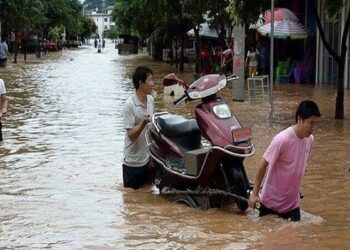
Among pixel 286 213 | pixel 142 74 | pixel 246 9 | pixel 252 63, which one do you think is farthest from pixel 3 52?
pixel 286 213

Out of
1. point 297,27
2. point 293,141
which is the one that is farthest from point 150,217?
point 297,27

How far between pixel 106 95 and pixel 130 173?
1411 centimetres

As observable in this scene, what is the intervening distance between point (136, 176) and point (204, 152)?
54.2 inches

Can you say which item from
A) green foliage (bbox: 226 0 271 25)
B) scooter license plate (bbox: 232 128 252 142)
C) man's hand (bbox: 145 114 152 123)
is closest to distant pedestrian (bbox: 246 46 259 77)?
green foliage (bbox: 226 0 271 25)

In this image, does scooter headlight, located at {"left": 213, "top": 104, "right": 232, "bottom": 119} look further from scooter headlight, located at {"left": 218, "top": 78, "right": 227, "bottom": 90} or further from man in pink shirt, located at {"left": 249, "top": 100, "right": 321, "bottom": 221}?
man in pink shirt, located at {"left": 249, "top": 100, "right": 321, "bottom": 221}

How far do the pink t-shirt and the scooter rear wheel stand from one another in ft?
3.78

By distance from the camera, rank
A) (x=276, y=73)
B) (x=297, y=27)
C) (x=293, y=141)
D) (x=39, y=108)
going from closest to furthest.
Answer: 1. (x=293, y=141)
2. (x=39, y=108)
3. (x=297, y=27)
4. (x=276, y=73)

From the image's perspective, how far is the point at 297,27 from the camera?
27172 mm

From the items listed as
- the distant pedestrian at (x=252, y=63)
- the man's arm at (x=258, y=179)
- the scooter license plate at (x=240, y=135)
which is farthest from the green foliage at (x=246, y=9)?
the distant pedestrian at (x=252, y=63)

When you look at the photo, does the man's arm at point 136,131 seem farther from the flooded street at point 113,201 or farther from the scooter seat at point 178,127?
the flooded street at point 113,201

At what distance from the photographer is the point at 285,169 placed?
6.37 metres

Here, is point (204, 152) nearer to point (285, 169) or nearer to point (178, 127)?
point (178, 127)

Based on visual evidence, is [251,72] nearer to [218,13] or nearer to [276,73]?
[276,73]

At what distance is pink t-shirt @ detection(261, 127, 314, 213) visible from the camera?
Answer: 20.4 feet
